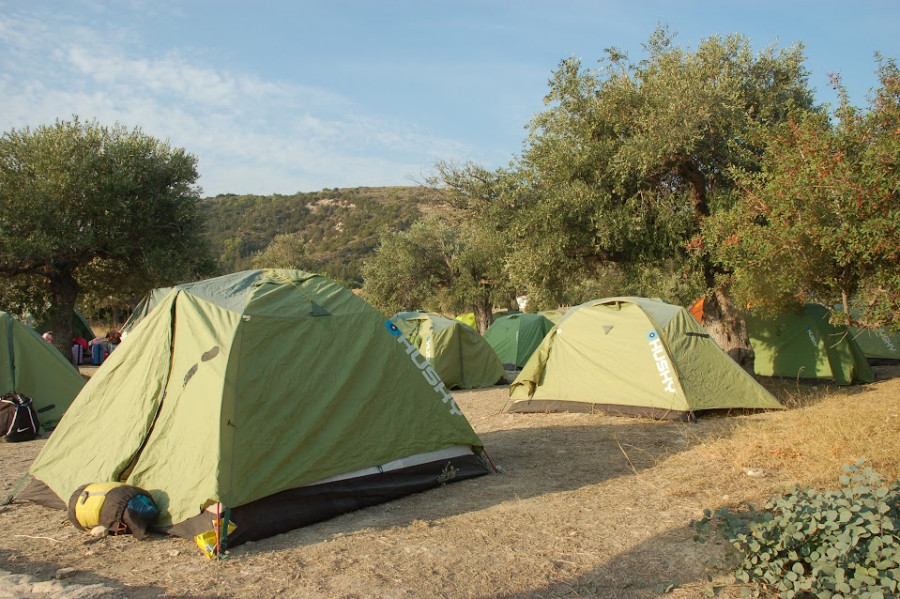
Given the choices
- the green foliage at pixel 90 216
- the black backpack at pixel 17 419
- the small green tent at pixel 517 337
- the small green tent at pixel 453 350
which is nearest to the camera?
the black backpack at pixel 17 419

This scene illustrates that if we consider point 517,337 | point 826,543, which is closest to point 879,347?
point 517,337

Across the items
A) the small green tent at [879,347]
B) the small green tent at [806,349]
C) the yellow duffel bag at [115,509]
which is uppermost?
the yellow duffel bag at [115,509]

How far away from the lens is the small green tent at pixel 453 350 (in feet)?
49.3

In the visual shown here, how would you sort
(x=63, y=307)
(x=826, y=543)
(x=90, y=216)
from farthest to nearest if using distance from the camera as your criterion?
(x=63, y=307) → (x=90, y=216) → (x=826, y=543)

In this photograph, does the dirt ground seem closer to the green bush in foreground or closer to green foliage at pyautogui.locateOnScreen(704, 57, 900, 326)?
the green bush in foreground

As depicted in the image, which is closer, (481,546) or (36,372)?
(481,546)

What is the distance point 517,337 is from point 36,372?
1255 cm

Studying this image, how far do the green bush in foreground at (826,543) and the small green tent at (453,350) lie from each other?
11.2 m

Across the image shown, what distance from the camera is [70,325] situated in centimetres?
1820

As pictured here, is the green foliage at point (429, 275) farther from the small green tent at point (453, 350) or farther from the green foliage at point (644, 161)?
the green foliage at point (644, 161)

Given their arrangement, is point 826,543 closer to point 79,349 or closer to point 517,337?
point 517,337

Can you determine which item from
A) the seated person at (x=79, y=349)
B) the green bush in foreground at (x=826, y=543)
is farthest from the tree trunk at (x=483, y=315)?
the green bush in foreground at (x=826, y=543)

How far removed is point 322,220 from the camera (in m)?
75.6

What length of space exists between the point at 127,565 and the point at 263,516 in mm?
976
